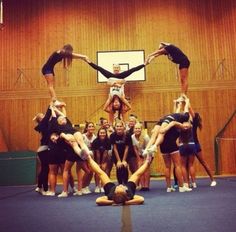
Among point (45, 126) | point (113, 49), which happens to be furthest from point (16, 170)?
point (113, 49)

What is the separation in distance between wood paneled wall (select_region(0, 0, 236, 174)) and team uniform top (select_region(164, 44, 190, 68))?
5.34 m

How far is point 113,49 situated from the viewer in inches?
491

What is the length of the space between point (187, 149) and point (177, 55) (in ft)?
6.40

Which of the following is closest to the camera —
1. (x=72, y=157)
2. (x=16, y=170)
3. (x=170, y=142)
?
(x=72, y=157)

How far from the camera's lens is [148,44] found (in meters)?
12.5

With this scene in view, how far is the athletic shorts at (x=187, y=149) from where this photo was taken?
5.96 m

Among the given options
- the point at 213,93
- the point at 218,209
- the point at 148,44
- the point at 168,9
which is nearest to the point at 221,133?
the point at 213,93

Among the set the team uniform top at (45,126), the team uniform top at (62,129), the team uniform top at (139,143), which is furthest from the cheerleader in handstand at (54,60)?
Result: the team uniform top at (139,143)

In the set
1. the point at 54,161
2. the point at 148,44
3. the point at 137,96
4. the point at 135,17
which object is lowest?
the point at 54,161

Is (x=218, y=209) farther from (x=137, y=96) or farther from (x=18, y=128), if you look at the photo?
(x=18, y=128)

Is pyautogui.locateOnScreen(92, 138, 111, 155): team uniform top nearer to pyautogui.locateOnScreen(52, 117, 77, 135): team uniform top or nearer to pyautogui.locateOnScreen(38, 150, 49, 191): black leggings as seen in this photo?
pyautogui.locateOnScreen(52, 117, 77, 135): team uniform top

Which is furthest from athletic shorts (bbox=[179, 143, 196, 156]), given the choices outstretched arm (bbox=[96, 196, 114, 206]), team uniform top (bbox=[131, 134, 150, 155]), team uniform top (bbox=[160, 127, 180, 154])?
outstretched arm (bbox=[96, 196, 114, 206])

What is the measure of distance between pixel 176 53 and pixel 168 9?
22.5 feet

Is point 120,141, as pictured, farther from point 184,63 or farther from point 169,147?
point 184,63
